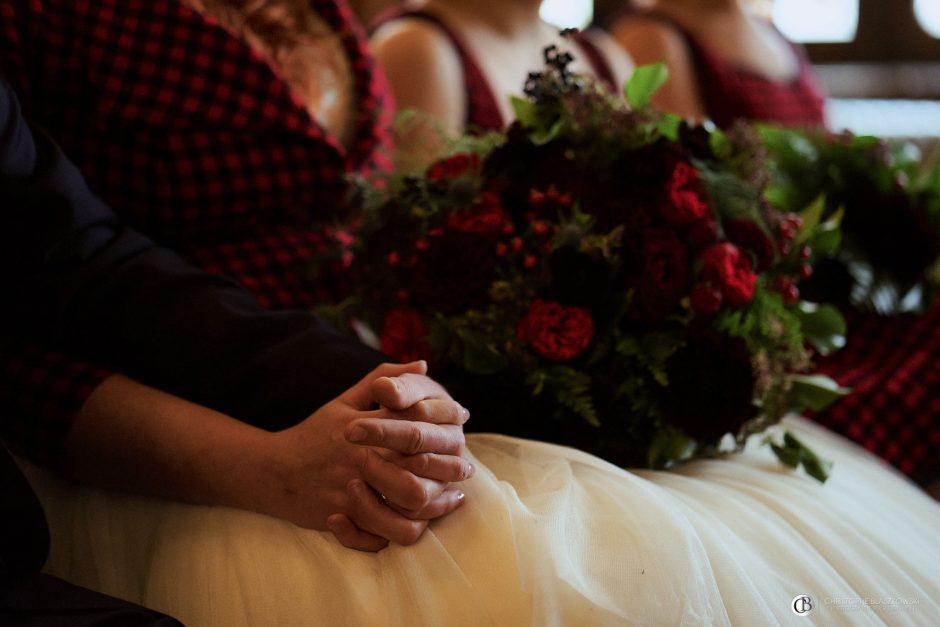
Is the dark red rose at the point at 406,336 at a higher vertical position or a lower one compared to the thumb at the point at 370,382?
lower

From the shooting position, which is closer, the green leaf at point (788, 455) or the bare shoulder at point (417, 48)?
the green leaf at point (788, 455)

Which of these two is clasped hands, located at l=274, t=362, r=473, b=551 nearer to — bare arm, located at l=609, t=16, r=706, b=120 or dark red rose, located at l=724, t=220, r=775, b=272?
dark red rose, located at l=724, t=220, r=775, b=272

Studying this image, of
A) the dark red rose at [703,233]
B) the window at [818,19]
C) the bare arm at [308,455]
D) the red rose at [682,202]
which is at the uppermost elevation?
the window at [818,19]

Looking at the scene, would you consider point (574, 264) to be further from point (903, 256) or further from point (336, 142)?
point (903, 256)

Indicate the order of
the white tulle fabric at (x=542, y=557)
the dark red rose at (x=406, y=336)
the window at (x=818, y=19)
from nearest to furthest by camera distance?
the white tulle fabric at (x=542, y=557), the dark red rose at (x=406, y=336), the window at (x=818, y=19)

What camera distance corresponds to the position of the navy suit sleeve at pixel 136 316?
0.82 meters

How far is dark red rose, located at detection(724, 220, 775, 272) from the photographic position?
0.90 m

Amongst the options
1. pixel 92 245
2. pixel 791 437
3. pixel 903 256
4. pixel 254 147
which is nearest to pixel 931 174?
pixel 903 256

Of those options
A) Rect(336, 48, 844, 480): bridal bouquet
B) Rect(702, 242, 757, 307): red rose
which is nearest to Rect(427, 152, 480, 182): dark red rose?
Rect(336, 48, 844, 480): bridal bouquet

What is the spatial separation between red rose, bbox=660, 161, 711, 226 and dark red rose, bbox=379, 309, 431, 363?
0.25 m

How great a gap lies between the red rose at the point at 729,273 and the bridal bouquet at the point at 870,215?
514 millimetres

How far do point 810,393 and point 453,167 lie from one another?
1.44 ft

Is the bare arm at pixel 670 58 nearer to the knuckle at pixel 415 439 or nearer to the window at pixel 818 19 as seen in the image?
the knuckle at pixel 415 439

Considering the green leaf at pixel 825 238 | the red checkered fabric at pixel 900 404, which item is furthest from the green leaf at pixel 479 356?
the red checkered fabric at pixel 900 404
